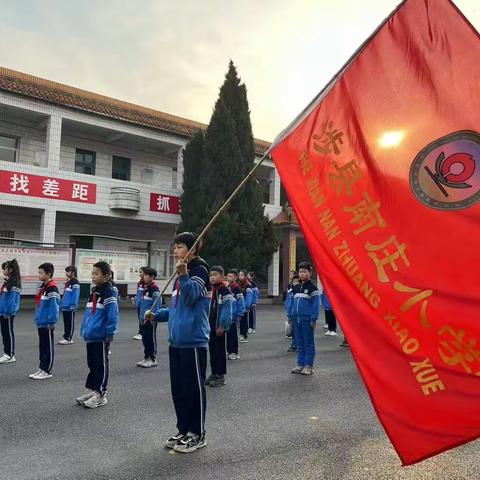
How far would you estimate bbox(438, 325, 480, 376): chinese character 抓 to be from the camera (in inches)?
88.2

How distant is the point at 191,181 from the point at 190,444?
18.7m

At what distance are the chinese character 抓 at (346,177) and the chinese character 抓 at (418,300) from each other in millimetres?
644

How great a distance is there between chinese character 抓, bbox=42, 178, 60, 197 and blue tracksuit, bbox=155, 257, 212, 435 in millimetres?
15805

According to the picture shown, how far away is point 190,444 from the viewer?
4043mm

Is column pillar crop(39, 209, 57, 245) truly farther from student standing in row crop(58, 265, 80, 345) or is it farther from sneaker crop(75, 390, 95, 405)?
sneaker crop(75, 390, 95, 405)

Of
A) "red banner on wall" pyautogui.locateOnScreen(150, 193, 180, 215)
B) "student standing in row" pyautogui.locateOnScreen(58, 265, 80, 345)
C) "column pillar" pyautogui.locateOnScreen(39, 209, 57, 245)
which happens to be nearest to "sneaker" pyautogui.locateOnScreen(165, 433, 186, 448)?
"student standing in row" pyautogui.locateOnScreen(58, 265, 80, 345)

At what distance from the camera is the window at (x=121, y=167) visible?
73.7ft

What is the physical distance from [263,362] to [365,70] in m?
6.48

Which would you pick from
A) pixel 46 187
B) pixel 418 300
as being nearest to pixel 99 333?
pixel 418 300

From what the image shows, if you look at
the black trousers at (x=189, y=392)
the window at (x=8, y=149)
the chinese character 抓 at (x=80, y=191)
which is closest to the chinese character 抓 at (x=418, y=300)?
the black trousers at (x=189, y=392)

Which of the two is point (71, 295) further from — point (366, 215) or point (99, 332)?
point (366, 215)

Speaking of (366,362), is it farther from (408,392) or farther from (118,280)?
(118,280)

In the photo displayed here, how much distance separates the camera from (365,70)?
2809 millimetres

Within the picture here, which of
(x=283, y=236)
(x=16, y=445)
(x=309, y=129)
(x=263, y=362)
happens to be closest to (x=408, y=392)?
(x=309, y=129)
